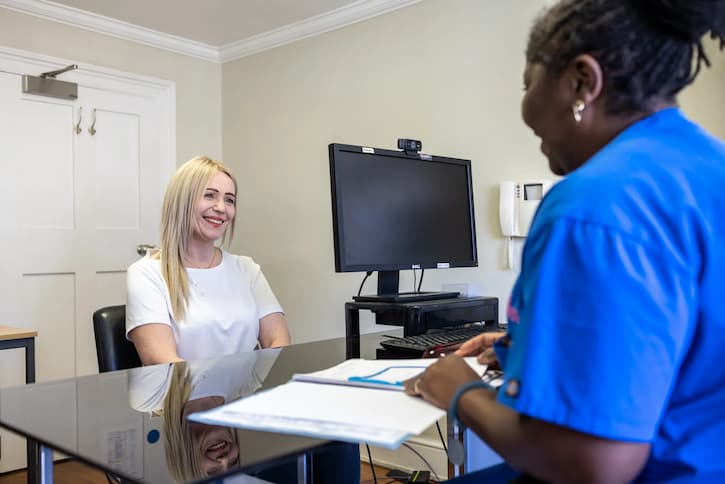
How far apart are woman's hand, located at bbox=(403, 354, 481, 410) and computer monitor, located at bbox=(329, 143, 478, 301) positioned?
1.08 metres

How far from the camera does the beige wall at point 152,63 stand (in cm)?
322

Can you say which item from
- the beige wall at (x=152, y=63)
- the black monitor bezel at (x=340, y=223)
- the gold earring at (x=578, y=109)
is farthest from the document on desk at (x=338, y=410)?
the beige wall at (x=152, y=63)

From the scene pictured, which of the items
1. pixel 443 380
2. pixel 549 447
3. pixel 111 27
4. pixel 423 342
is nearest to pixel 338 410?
pixel 443 380

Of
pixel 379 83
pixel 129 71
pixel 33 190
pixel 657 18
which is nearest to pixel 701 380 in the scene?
pixel 657 18

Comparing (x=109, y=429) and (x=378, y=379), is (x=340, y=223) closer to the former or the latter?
(x=378, y=379)

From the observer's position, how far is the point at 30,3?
3.19 metres

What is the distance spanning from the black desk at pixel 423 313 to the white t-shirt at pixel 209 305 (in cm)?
30

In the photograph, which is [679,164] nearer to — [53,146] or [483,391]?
[483,391]

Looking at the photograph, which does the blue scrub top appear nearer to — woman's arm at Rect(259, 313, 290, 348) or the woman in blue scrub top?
the woman in blue scrub top

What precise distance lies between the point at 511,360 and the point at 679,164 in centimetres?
27

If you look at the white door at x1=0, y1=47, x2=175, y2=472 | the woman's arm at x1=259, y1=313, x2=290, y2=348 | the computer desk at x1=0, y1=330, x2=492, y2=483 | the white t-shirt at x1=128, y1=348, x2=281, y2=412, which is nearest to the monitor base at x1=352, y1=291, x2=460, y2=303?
the woman's arm at x1=259, y1=313, x2=290, y2=348

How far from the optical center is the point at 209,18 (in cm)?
348

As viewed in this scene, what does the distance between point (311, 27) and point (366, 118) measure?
2.09 feet

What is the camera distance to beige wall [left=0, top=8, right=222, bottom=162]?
322 cm
